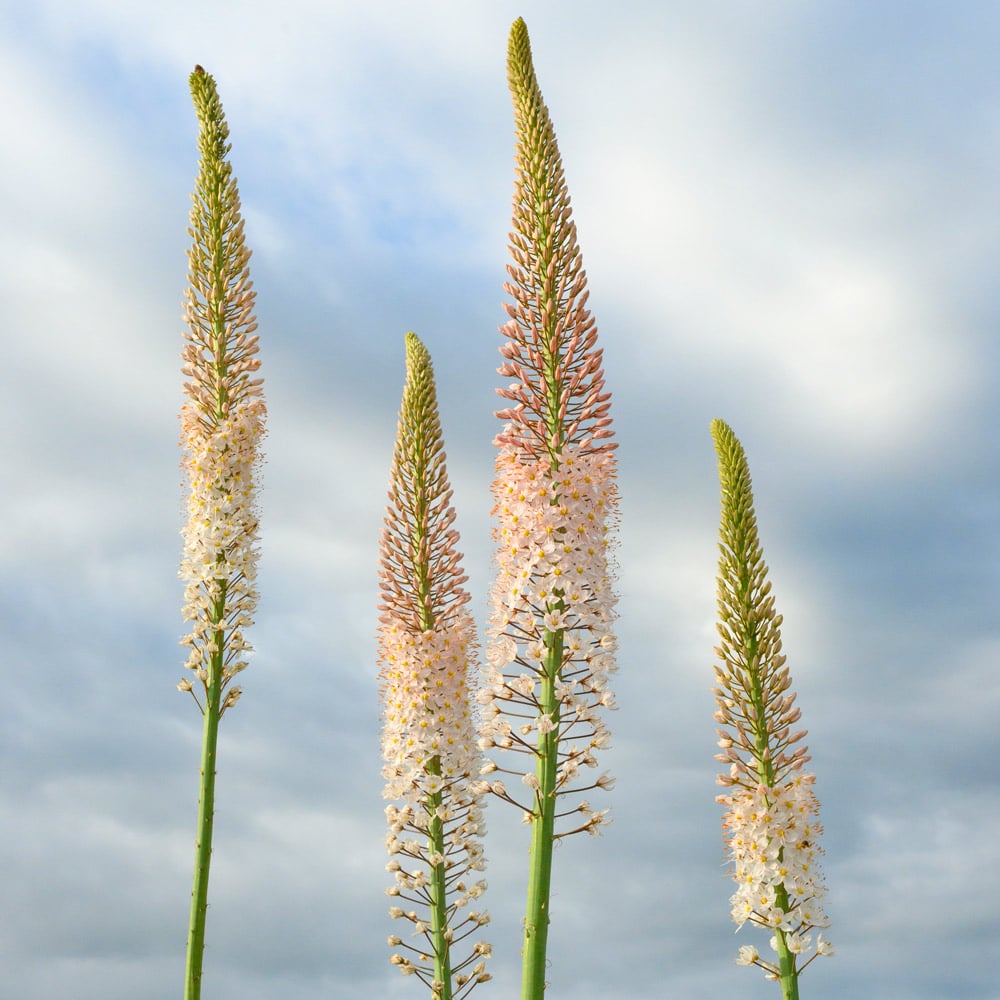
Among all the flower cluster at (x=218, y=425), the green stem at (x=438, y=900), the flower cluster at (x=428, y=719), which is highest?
the flower cluster at (x=218, y=425)

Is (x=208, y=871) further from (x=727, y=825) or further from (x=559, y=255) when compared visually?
(x=559, y=255)

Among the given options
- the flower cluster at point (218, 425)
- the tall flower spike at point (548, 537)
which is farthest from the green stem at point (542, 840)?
the flower cluster at point (218, 425)

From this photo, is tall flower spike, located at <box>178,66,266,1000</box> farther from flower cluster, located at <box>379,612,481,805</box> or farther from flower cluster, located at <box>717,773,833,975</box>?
flower cluster, located at <box>717,773,833,975</box>

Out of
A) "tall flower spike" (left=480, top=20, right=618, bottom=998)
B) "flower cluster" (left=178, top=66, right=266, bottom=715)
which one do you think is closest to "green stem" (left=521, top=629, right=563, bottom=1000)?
"tall flower spike" (left=480, top=20, right=618, bottom=998)

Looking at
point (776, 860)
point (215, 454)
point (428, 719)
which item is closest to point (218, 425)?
point (215, 454)

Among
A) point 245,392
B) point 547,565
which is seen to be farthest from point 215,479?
point 547,565

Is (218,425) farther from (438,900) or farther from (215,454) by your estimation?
(438,900)

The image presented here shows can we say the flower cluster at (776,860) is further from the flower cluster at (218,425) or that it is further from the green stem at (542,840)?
the flower cluster at (218,425)
